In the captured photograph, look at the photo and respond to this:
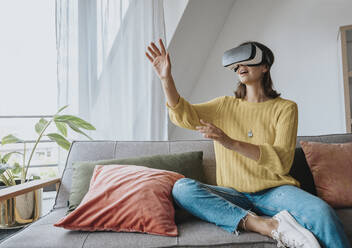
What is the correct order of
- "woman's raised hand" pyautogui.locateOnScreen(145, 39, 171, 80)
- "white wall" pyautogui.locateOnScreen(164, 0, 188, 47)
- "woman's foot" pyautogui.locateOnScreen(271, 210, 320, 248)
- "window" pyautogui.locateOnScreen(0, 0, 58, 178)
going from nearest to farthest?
"woman's foot" pyautogui.locateOnScreen(271, 210, 320, 248) < "woman's raised hand" pyautogui.locateOnScreen(145, 39, 171, 80) < "white wall" pyautogui.locateOnScreen(164, 0, 188, 47) < "window" pyautogui.locateOnScreen(0, 0, 58, 178)

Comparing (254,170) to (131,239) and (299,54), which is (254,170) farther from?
(299,54)

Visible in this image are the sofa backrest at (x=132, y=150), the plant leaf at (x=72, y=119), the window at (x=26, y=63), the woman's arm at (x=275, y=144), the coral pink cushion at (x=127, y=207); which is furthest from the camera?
the window at (x=26, y=63)

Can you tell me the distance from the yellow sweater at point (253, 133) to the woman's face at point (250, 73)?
0.38 ft

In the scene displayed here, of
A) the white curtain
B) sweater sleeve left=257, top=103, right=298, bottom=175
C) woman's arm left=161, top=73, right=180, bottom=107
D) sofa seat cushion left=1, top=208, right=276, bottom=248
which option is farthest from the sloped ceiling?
sofa seat cushion left=1, top=208, right=276, bottom=248

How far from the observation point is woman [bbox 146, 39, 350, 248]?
99 cm

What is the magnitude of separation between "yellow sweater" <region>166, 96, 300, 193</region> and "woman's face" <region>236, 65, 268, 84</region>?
116 mm

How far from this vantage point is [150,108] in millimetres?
2221

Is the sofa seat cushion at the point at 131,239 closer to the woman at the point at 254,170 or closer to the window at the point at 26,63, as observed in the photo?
the woman at the point at 254,170

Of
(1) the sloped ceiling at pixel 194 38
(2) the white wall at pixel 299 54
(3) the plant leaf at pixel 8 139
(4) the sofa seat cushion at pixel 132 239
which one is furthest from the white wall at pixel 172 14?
(4) the sofa seat cushion at pixel 132 239

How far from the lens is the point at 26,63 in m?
2.51

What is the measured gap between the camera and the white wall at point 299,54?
2582 millimetres

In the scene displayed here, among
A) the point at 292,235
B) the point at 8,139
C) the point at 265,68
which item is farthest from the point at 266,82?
the point at 8,139

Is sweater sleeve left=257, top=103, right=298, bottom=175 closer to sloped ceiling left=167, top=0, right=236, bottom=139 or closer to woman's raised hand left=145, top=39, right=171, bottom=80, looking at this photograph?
woman's raised hand left=145, top=39, right=171, bottom=80

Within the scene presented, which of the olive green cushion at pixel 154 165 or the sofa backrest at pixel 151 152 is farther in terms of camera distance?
the sofa backrest at pixel 151 152
